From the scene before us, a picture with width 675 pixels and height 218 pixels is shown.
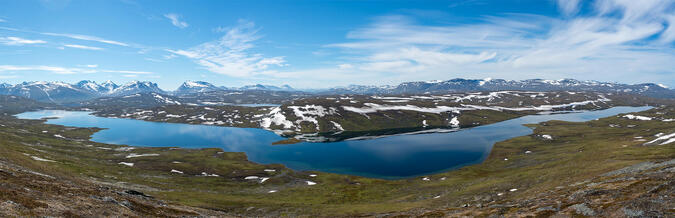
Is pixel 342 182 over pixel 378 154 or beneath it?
beneath

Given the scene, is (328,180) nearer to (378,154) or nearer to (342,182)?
(342,182)

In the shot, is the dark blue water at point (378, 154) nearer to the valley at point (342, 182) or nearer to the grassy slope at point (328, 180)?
the valley at point (342, 182)

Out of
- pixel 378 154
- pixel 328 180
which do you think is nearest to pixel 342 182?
pixel 328 180

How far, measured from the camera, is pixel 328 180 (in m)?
108

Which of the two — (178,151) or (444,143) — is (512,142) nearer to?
(444,143)

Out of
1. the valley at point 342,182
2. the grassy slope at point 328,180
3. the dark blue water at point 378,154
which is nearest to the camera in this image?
the valley at point 342,182

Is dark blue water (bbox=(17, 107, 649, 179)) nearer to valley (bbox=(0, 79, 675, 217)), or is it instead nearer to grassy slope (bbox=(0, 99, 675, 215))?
valley (bbox=(0, 79, 675, 217))

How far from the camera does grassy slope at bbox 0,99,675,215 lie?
6675 centimetres

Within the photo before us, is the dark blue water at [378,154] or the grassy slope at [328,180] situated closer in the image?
the grassy slope at [328,180]

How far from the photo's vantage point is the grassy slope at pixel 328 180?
66750 mm

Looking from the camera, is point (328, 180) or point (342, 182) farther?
point (328, 180)

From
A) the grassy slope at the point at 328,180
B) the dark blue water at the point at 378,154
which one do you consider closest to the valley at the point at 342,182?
the grassy slope at the point at 328,180

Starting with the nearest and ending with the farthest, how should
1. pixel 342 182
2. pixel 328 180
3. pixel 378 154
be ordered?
pixel 342 182 → pixel 328 180 → pixel 378 154

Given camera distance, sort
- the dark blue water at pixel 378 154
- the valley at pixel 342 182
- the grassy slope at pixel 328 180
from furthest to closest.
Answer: the dark blue water at pixel 378 154
the grassy slope at pixel 328 180
the valley at pixel 342 182
